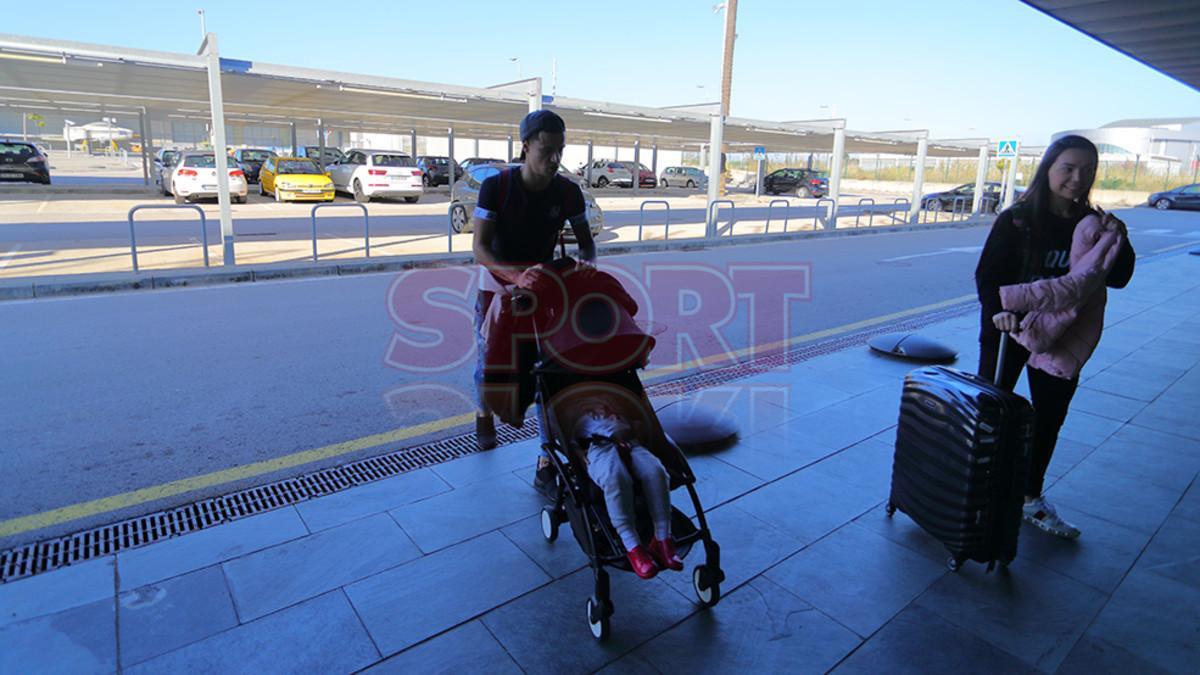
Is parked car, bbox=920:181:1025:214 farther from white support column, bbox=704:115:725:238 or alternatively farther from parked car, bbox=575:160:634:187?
white support column, bbox=704:115:725:238

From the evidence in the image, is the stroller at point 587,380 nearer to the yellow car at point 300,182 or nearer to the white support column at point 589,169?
the yellow car at point 300,182

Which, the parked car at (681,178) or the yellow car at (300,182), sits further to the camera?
the parked car at (681,178)

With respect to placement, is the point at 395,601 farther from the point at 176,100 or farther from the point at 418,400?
the point at 176,100

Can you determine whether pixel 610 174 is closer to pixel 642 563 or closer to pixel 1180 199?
pixel 1180 199

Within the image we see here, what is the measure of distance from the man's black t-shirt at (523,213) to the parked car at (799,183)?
117ft

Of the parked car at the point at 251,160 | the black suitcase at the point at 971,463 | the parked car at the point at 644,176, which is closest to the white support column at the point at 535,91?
the black suitcase at the point at 971,463

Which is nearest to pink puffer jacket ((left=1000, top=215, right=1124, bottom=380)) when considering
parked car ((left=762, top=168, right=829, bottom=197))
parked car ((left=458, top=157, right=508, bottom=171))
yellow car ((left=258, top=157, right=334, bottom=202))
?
parked car ((left=458, top=157, right=508, bottom=171))

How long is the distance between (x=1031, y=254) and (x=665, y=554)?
85.4 inches

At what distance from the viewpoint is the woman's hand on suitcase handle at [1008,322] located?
3025mm

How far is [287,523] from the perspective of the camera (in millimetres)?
3207

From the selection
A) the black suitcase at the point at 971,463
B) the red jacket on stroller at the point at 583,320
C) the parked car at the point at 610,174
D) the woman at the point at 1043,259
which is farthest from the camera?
the parked car at the point at 610,174

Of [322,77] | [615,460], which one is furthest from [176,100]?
[615,460]

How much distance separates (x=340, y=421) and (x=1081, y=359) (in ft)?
13.8

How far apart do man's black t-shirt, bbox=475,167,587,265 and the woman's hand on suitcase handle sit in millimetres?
1955
